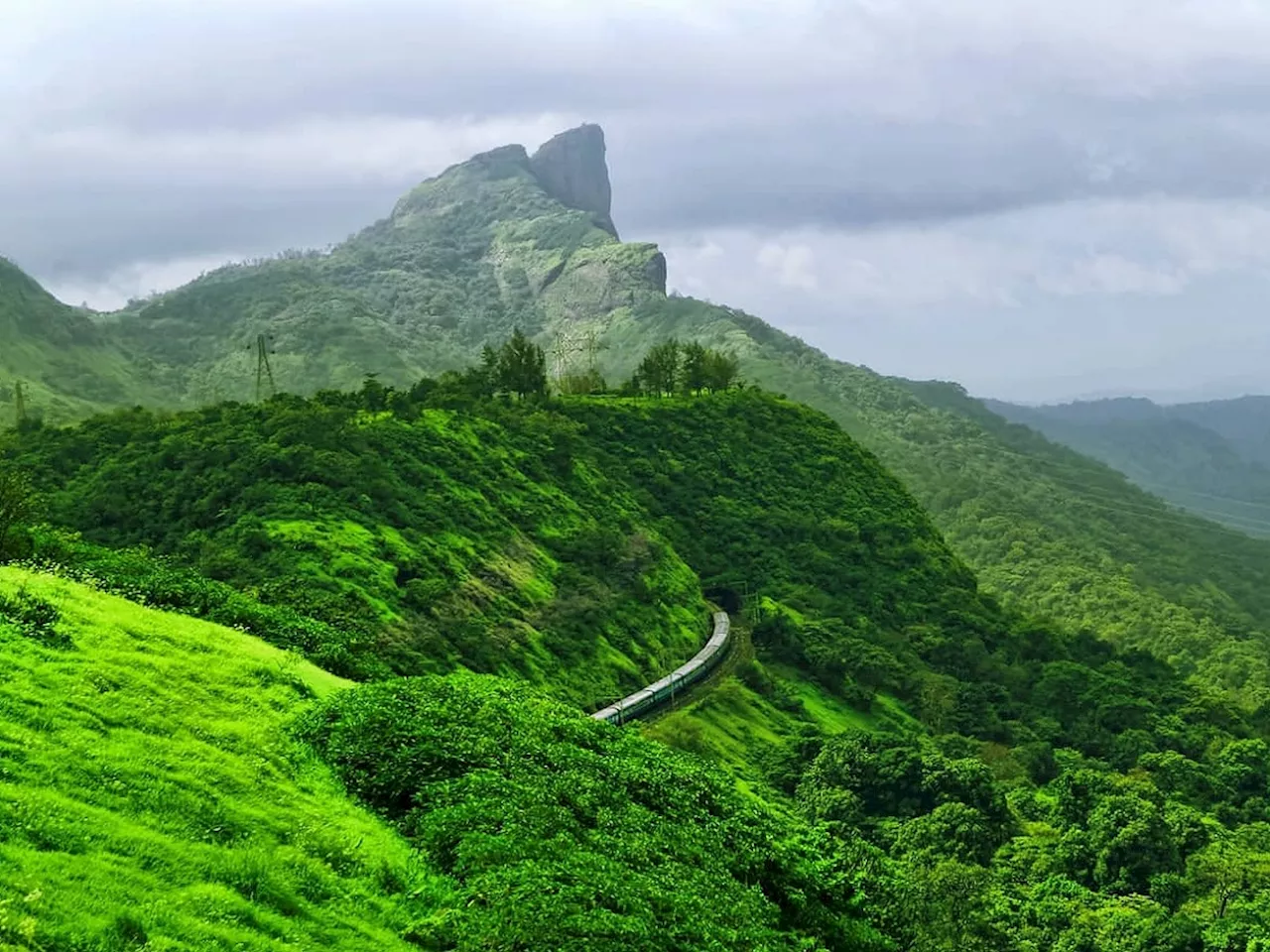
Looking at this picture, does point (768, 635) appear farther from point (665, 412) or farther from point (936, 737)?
point (665, 412)

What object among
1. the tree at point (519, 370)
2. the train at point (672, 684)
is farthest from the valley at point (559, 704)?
the train at point (672, 684)

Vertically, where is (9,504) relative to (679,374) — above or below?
below

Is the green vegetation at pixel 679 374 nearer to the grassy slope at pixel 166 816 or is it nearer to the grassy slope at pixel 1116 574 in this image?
the grassy slope at pixel 1116 574

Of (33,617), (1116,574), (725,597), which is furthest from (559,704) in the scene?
(1116,574)

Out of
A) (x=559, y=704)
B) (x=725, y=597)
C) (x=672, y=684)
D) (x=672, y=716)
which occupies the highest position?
(x=559, y=704)

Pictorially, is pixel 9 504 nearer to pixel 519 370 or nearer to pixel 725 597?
pixel 725 597

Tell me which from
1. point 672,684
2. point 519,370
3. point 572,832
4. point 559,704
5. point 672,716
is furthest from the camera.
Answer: point 519,370

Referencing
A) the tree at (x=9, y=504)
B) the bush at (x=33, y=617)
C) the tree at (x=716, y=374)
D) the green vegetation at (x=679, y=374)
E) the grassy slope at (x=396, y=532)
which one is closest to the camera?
the bush at (x=33, y=617)

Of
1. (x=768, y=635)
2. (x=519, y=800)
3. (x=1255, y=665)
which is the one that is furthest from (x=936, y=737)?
(x=1255, y=665)
